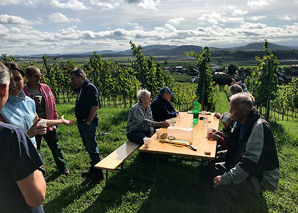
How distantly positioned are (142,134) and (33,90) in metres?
2.22

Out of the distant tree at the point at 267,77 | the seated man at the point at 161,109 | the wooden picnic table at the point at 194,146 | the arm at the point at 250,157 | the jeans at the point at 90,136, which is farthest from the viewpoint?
the distant tree at the point at 267,77

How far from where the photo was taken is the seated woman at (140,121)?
412 cm

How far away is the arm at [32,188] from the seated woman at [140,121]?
2979 mm

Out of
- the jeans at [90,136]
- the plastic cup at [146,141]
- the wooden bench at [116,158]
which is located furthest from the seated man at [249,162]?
the jeans at [90,136]

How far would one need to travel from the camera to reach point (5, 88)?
106 cm

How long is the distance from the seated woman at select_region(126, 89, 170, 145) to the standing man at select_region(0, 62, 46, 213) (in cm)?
301

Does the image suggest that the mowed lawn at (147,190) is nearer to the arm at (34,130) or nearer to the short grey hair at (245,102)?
the short grey hair at (245,102)

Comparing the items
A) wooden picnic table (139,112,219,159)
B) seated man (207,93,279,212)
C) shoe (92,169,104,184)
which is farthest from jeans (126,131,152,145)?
seated man (207,93,279,212)

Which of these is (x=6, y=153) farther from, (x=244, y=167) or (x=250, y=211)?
(x=250, y=211)

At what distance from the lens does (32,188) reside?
109 centimetres

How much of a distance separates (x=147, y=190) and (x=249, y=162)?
1910mm

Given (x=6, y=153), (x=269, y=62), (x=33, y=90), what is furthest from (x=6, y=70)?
(x=269, y=62)

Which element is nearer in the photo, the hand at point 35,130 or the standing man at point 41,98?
the hand at point 35,130

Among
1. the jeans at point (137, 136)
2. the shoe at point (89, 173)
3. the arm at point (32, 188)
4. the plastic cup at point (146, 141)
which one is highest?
the arm at point (32, 188)
